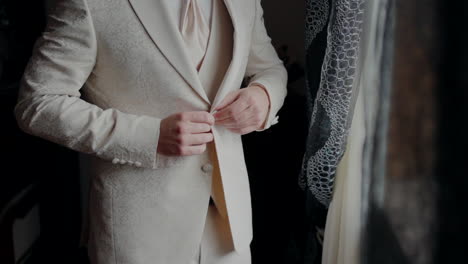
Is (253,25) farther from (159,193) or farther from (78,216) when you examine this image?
(78,216)

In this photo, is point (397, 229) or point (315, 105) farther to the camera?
point (315, 105)

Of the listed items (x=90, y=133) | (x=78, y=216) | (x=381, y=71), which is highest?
(x=381, y=71)

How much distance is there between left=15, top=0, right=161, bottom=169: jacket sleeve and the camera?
992mm

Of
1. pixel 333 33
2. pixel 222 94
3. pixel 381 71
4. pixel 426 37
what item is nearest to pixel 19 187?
pixel 222 94

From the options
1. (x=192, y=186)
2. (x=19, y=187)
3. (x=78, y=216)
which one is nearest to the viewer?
(x=192, y=186)

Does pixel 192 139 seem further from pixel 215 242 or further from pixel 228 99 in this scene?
pixel 215 242

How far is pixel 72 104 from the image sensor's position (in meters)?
1.01

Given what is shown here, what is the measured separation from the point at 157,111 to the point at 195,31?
0.60 feet

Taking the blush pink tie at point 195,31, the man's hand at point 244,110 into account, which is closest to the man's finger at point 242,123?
the man's hand at point 244,110

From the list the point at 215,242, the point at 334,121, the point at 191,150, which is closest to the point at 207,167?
the point at 191,150

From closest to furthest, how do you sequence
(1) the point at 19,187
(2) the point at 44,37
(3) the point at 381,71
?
(3) the point at 381,71, (2) the point at 44,37, (1) the point at 19,187

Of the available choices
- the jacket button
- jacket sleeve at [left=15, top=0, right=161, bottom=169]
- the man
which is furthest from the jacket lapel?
the jacket button

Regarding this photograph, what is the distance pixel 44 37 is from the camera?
3.34 feet

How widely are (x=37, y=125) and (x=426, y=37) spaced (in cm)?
72
